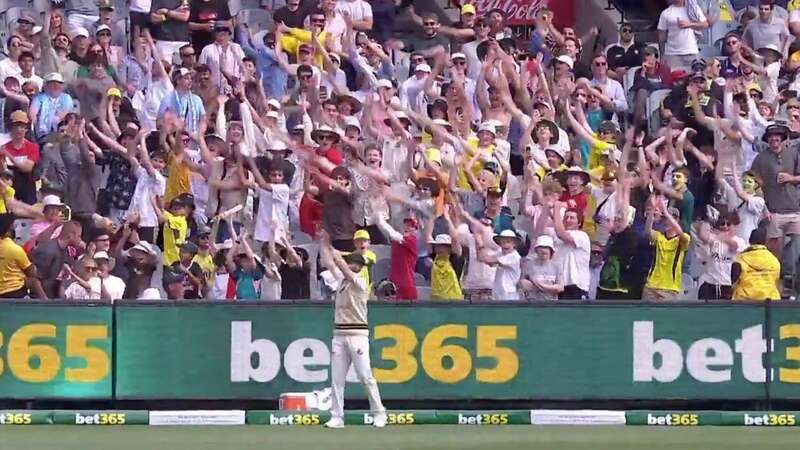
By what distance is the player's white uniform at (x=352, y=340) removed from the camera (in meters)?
18.2

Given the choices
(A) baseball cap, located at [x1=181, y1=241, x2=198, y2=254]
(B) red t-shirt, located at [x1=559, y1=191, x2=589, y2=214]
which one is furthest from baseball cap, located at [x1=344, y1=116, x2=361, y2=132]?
(A) baseball cap, located at [x1=181, y1=241, x2=198, y2=254]

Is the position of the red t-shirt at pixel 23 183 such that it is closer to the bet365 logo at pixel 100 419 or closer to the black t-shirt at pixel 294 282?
the black t-shirt at pixel 294 282

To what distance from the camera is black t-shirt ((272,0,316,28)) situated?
82.5 feet

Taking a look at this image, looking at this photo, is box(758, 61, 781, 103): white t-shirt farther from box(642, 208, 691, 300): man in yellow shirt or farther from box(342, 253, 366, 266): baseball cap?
box(342, 253, 366, 266): baseball cap

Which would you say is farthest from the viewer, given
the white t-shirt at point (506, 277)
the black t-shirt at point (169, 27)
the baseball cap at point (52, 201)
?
the black t-shirt at point (169, 27)

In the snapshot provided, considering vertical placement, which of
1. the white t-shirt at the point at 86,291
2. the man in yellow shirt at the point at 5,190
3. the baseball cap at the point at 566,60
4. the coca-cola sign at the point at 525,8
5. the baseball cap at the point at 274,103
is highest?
the coca-cola sign at the point at 525,8

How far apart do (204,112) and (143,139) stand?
1157 millimetres

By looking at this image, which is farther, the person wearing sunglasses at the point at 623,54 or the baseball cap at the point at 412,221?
the person wearing sunglasses at the point at 623,54

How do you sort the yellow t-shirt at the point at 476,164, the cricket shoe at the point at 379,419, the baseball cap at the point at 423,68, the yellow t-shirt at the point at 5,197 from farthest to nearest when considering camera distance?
the baseball cap at the point at 423,68
the yellow t-shirt at the point at 476,164
the yellow t-shirt at the point at 5,197
the cricket shoe at the point at 379,419

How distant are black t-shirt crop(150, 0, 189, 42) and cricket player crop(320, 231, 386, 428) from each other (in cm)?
768

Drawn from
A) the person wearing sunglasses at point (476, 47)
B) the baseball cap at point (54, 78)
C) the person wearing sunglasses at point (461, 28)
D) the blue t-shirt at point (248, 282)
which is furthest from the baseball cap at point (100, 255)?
the person wearing sunglasses at point (461, 28)

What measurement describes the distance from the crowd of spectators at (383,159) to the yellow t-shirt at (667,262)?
2 cm

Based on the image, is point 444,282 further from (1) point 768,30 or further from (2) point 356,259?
(1) point 768,30

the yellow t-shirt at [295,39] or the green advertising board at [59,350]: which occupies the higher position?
the yellow t-shirt at [295,39]
